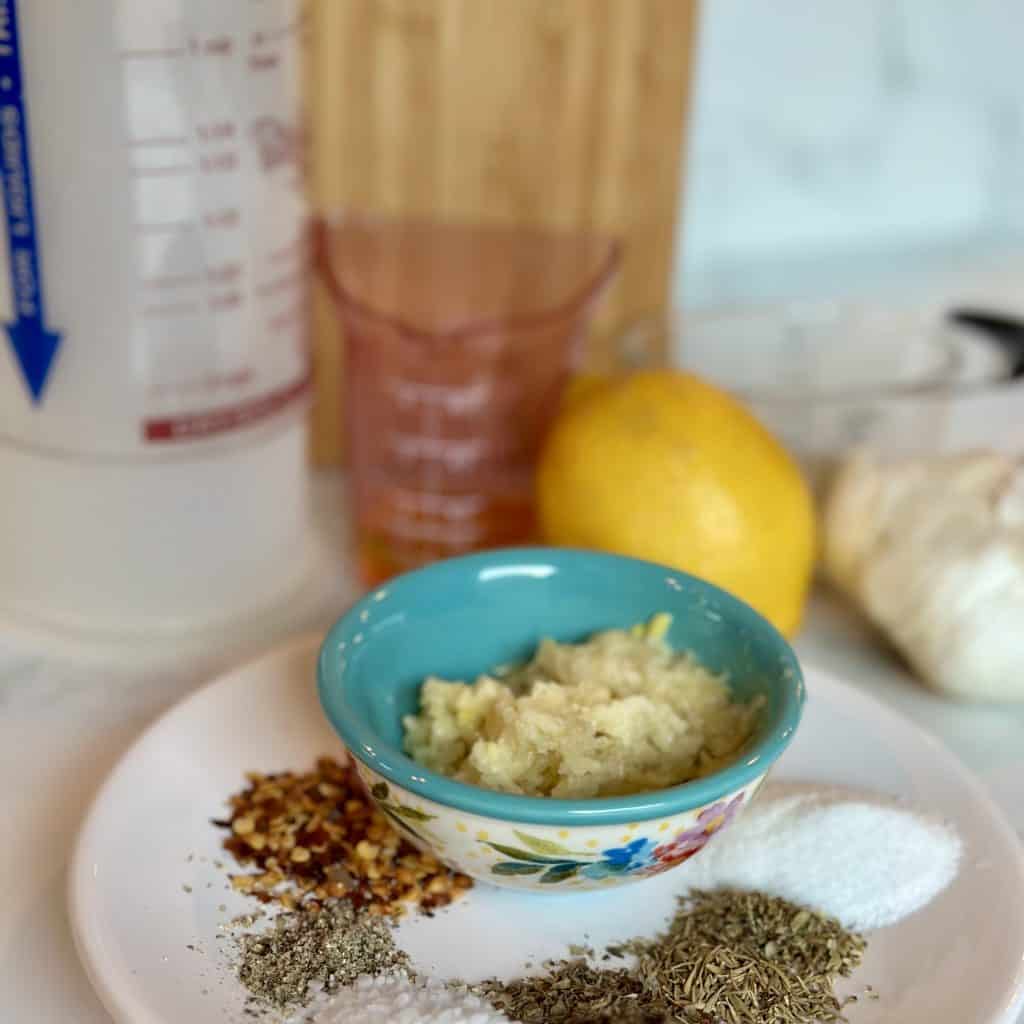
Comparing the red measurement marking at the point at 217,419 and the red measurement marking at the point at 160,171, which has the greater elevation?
the red measurement marking at the point at 160,171

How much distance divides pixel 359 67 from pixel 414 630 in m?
0.36

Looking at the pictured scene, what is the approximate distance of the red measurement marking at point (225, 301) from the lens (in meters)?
0.62

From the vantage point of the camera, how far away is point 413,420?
0.73 metres

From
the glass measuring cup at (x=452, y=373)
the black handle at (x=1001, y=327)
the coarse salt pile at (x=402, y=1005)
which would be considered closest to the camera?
the coarse salt pile at (x=402, y=1005)

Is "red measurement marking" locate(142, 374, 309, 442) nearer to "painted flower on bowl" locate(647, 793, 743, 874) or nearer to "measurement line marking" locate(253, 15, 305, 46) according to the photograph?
"measurement line marking" locate(253, 15, 305, 46)

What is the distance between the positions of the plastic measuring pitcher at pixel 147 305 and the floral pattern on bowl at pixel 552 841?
0.70 ft

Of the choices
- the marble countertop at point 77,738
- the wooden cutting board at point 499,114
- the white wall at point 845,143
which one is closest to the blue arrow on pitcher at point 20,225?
the marble countertop at point 77,738

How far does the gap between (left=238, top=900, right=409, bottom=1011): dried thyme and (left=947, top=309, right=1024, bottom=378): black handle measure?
0.55m

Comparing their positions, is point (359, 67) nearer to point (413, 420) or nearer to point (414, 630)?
point (413, 420)

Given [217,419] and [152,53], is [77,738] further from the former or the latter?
[152,53]

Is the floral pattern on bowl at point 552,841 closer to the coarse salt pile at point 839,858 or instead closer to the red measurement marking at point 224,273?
the coarse salt pile at point 839,858

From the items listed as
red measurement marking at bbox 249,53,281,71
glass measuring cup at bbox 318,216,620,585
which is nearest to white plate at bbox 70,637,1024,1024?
glass measuring cup at bbox 318,216,620,585

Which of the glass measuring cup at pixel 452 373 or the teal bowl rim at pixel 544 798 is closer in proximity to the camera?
the teal bowl rim at pixel 544 798

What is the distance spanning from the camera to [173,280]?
599 mm
